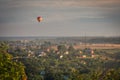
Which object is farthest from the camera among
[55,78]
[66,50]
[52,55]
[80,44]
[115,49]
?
[80,44]

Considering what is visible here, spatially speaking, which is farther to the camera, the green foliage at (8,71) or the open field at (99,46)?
the open field at (99,46)

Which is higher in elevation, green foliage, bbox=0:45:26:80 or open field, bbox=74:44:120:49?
green foliage, bbox=0:45:26:80

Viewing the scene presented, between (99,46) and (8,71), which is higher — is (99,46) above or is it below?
below

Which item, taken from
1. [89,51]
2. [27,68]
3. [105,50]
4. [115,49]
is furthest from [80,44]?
[27,68]

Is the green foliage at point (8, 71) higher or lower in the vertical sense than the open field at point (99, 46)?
higher

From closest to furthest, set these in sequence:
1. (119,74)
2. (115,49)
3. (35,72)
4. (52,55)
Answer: (119,74)
(35,72)
(115,49)
(52,55)

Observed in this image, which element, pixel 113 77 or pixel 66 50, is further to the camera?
pixel 66 50

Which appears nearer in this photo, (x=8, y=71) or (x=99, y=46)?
(x=8, y=71)

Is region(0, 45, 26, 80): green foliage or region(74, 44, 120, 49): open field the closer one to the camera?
region(0, 45, 26, 80): green foliage

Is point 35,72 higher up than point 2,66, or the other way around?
point 2,66

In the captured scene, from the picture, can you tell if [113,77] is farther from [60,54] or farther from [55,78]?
[60,54]
